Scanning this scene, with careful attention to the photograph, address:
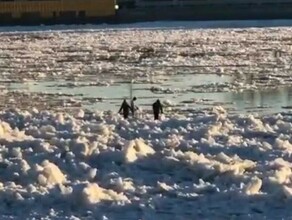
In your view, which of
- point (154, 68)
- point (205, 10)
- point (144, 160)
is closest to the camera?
point (144, 160)

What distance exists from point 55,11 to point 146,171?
48.9 metres

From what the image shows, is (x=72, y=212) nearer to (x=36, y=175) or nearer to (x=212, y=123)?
(x=36, y=175)

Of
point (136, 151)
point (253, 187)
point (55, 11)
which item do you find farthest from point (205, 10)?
point (253, 187)

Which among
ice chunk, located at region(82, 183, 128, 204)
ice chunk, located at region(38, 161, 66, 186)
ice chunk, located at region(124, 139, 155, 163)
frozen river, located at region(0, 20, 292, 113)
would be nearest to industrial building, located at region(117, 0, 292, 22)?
frozen river, located at region(0, 20, 292, 113)

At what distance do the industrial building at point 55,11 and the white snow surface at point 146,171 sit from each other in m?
41.7

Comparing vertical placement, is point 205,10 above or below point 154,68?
above

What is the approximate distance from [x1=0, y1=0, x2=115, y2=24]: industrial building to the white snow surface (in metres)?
41.7

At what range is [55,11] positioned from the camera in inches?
2223

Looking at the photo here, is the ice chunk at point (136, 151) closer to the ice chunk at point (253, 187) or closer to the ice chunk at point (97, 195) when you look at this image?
the ice chunk at point (97, 195)

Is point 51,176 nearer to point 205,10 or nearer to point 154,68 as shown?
point 154,68

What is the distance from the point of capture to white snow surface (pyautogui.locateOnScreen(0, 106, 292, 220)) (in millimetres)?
7148

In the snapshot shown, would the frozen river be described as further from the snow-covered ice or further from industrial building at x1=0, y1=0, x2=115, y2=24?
Answer: industrial building at x1=0, y1=0, x2=115, y2=24

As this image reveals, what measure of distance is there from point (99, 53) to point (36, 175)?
2136cm

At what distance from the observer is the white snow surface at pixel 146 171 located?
7.15 meters
